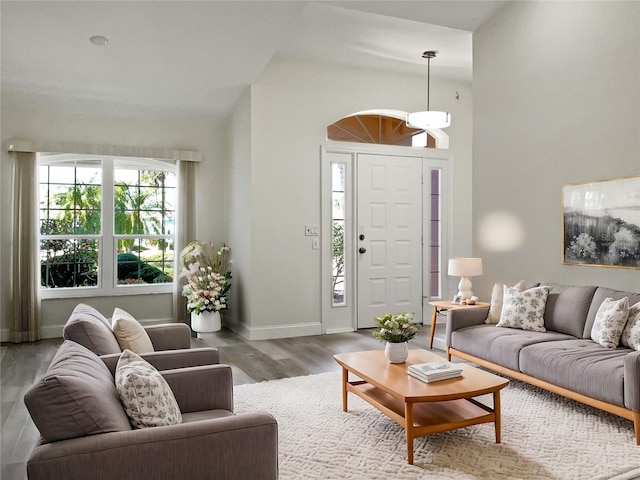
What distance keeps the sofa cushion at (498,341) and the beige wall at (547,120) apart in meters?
0.61

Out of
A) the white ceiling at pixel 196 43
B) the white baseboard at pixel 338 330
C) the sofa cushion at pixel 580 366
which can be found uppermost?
the white ceiling at pixel 196 43

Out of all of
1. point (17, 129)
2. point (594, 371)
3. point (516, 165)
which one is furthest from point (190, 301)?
point (594, 371)

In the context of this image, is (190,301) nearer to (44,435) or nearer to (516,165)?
(516,165)

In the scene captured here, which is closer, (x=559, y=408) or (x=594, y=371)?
(x=594, y=371)

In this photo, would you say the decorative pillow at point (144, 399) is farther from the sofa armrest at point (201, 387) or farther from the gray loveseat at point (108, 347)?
the gray loveseat at point (108, 347)

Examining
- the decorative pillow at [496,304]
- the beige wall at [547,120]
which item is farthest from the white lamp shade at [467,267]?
the decorative pillow at [496,304]

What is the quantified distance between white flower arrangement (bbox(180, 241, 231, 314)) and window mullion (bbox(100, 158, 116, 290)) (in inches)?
32.8

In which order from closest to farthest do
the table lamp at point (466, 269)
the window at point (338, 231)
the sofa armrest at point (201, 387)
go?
the sofa armrest at point (201, 387)
the table lamp at point (466, 269)
the window at point (338, 231)

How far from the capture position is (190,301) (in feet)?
19.0

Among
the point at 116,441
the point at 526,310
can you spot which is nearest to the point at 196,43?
the point at 526,310

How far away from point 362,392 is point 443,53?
4041mm

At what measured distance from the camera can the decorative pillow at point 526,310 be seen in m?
3.88

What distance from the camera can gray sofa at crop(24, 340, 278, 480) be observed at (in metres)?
1.50

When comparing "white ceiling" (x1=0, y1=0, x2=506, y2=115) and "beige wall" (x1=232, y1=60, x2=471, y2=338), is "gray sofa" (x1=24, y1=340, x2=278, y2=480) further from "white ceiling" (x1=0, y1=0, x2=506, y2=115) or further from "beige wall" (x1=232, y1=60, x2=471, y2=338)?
"beige wall" (x1=232, y1=60, x2=471, y2=338)
